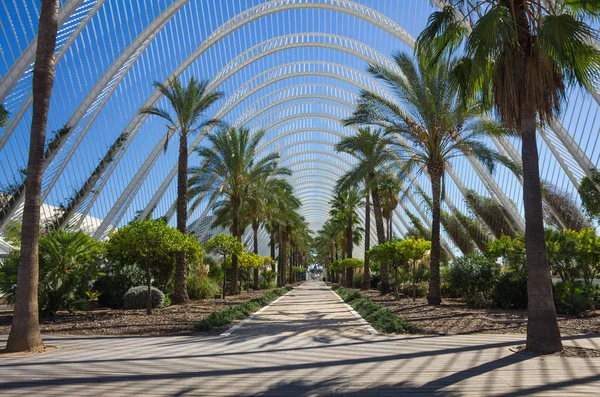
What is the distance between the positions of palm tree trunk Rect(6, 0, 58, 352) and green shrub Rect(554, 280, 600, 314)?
12408 mm

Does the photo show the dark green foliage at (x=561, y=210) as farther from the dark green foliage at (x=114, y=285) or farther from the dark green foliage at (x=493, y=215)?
the dark green foliage at (x=114, y=285)

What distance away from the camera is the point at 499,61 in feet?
27.7

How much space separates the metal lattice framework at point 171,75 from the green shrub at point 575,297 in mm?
5043

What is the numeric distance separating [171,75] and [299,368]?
2460cm

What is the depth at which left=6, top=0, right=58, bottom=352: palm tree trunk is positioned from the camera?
27.4 ft

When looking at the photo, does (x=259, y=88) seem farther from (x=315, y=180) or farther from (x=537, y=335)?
(x=315, y=180)

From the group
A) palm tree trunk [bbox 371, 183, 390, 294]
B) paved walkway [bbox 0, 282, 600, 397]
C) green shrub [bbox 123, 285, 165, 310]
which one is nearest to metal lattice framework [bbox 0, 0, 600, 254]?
palm tree trunk [bbox 371, 183, 390, 294]

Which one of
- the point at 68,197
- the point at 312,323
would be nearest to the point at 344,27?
the point at 68,197

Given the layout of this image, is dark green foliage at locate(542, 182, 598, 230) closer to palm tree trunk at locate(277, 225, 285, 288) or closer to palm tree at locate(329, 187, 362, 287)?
palm tree at locate(329, 187, 362, 287)

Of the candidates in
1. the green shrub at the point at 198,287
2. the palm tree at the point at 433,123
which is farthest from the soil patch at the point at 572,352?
the green shrub at the point at 198,287

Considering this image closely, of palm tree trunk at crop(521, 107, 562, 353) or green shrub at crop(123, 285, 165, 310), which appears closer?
palm tree trunk at crop(521, 107, 562, 353)

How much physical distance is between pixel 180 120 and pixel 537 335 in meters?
16.5

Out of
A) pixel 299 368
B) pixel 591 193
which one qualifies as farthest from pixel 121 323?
pixel 591 193

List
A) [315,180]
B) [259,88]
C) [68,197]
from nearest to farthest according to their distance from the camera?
[68,197], [259,88], [315,180]
